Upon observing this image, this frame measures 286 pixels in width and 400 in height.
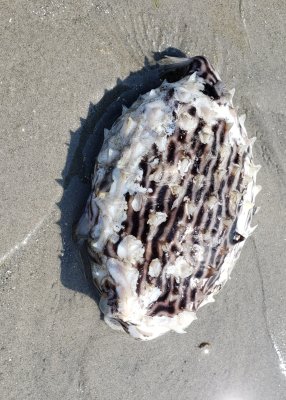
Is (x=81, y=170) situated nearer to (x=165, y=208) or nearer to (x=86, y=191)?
(x=86, y=191)

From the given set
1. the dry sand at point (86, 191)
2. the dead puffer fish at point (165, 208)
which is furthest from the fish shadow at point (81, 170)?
the dead puffer fish at point (165, 208)

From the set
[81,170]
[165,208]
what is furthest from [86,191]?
[165,208]

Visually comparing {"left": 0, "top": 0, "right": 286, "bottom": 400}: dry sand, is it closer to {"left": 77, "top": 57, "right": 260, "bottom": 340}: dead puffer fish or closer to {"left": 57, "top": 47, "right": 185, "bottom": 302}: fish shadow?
{"left": 57, "top": 47, "right": 185, "bottom": 302}: fish shadow

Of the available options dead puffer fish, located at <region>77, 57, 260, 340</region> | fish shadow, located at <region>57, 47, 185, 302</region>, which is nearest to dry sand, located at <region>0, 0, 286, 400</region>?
fish shadow, located at <region>57, 47, 185, 302</region>

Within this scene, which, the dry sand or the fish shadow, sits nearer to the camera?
the dry sand

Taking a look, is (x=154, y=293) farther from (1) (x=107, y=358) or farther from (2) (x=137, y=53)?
(2) (x=137, y=53)

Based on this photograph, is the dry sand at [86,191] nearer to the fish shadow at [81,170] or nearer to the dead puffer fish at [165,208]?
the fish shadow at [81,170]
